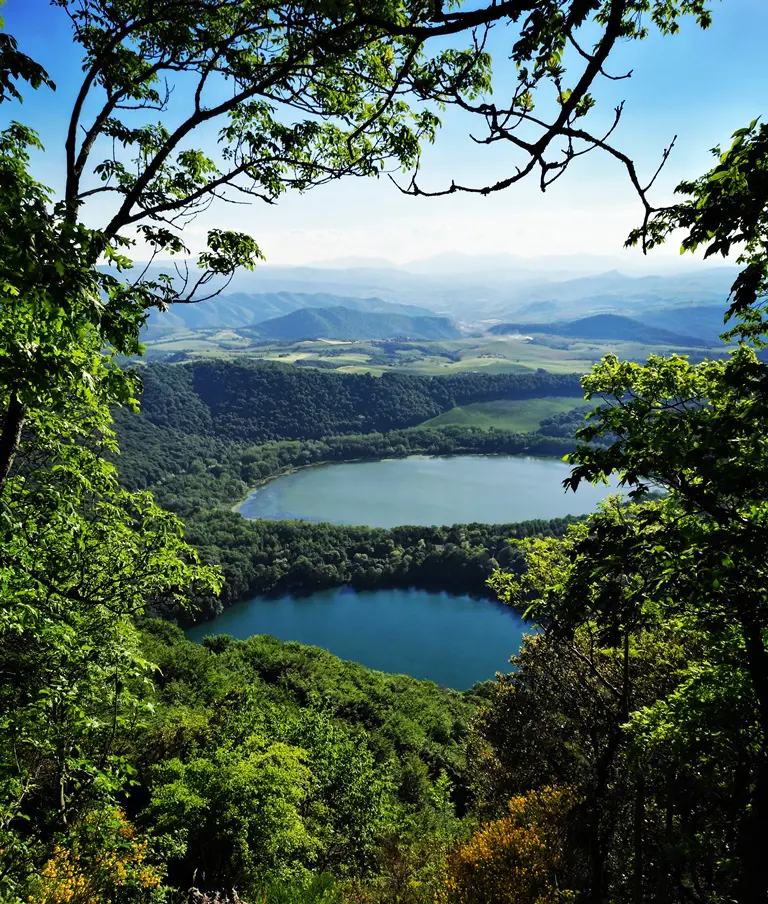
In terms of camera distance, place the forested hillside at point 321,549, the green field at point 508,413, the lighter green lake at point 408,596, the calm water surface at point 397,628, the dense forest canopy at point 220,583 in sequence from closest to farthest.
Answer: the dense forest canopy at point 220,583 → the calm water surface at point 397,628 → the lighter green lake at point 408,596 → the forested hillside at point 321,549 → the green field at point 508,413

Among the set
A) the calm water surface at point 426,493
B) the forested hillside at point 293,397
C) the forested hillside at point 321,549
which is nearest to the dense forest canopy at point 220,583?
the forested hillside at point 321,549

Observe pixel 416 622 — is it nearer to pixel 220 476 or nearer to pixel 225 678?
pixel 225 678

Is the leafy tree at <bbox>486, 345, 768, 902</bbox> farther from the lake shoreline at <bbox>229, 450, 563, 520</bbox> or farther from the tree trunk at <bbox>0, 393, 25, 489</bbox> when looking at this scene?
the lake shoreline at <bbox>229, 450, 563, 520</bbox>

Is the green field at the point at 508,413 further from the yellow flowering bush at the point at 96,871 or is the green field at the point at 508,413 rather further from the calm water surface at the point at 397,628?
the yellow flowering bush at the point at 96,871

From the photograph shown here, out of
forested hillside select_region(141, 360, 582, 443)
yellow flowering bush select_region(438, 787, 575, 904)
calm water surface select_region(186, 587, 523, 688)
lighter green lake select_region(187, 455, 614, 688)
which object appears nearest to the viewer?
yellow flowering bush select_region(438, 787, 575, 904)

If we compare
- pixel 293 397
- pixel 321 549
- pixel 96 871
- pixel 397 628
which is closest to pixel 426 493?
pixel 321 549

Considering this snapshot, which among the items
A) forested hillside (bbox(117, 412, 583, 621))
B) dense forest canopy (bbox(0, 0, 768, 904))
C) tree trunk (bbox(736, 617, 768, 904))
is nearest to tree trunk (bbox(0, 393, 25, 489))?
dense forest canopy (bbox(0, 0, 768, 904))
